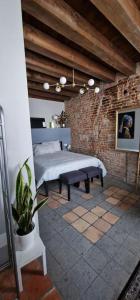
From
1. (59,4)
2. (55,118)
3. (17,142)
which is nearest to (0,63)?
(17,142)

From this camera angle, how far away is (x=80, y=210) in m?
2.15

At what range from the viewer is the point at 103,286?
111 centimetres

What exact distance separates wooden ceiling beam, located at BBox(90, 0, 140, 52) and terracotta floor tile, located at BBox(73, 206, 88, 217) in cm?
248

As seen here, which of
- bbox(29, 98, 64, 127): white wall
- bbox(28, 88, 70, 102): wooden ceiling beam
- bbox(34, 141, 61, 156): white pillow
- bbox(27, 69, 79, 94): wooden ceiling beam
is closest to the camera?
bbox(27, 69, 79, 94): wooden ceiling beam

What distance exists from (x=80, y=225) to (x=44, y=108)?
12.8ft

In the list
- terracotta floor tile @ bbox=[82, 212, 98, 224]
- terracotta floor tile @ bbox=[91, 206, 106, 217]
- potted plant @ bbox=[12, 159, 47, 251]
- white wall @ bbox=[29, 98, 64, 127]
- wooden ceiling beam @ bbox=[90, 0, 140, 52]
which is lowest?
terracotta floor tile @ bbox=[82, 212, 98, 224]

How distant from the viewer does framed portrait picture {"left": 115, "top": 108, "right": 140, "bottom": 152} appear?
2.86 meters

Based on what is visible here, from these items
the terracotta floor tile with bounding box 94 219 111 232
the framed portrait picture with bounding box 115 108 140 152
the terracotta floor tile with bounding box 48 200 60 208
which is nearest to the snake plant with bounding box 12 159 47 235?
the terracotta floor tile with bounding box 94 219 111 232

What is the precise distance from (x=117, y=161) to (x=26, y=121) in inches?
110

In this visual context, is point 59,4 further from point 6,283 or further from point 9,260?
point 6,283

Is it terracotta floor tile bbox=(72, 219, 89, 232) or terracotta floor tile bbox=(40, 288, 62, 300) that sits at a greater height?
terracotta floor tile bbox=(72, 219, 89, 232)

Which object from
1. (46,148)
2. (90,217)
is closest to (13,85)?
(90,217)

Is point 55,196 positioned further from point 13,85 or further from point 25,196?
point 13,85

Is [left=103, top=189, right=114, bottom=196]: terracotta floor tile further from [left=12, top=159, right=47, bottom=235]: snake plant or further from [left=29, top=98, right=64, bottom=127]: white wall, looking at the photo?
[left=29, top=98, right=64, bottom=127]: white wall
